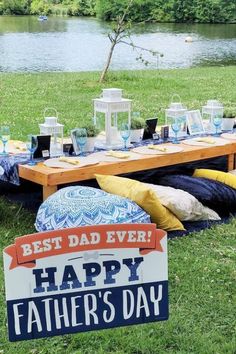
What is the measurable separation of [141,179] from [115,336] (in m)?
2.78

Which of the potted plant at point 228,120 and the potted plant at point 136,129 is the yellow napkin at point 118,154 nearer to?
the potted plant at point 136,129

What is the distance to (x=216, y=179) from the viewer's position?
628 centimetres

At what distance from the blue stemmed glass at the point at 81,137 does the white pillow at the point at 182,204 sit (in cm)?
82

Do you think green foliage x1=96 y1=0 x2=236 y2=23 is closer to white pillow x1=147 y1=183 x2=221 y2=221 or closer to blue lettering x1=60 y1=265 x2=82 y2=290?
white pillow x1=147 y1=183 x2=221 y2=221

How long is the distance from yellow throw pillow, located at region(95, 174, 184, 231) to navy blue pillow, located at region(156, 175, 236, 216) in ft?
1.44

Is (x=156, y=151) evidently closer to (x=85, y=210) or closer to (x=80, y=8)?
(x=85, y=210)

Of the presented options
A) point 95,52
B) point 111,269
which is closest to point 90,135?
point 111,269

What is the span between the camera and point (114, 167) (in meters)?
5.76

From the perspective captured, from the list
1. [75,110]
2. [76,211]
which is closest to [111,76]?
[75,110]

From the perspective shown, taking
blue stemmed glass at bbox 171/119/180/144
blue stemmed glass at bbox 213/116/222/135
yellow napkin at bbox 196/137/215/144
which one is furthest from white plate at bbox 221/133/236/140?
blue stemmed glass at bbox 171/119/180/144

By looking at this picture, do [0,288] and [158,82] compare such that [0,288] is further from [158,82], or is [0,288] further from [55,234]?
[158,82]

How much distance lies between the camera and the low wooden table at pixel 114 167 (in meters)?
5.39

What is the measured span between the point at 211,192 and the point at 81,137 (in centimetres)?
124

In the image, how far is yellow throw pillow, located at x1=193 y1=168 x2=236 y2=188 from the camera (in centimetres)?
614
